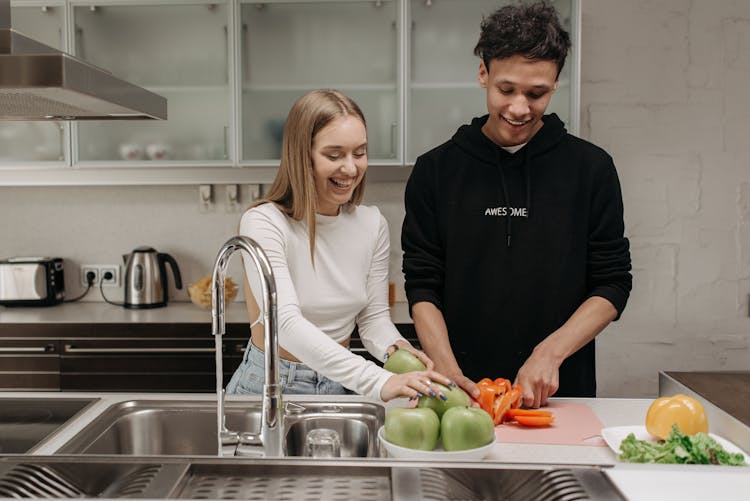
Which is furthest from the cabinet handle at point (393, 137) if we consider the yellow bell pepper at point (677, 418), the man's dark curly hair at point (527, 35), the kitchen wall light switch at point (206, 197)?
the yellow bell pepper at point (677, 418)

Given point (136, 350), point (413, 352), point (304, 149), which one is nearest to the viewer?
point (413, 352)

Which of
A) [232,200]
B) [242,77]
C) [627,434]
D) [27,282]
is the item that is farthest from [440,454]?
[27,282]

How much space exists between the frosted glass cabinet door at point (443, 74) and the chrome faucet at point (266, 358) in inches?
77.6

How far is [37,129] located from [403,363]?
7.80 ft

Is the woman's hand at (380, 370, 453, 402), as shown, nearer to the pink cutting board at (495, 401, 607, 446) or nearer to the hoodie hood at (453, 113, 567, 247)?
the pink cutting board at (495, 401, 607, 446)

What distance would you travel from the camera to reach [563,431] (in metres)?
1.41

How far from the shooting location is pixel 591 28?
3203mm

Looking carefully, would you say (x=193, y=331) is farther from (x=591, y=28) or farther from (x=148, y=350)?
(x=591, y=28)

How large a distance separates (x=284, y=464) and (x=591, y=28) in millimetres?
2662

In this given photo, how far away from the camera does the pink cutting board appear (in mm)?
1357

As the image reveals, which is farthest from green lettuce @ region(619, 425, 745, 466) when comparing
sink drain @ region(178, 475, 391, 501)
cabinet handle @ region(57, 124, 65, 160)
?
cabinet handle @ region(57, 124, 65, 160)

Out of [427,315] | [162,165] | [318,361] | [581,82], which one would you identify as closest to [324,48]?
[162,165]

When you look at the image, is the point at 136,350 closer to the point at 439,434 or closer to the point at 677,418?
the point at 439,434

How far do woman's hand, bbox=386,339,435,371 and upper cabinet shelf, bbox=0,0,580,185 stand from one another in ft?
5.00
